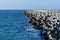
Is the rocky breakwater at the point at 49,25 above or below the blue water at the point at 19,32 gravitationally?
above

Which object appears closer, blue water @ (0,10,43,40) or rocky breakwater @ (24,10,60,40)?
rocky breakwater @ (24,10,60,40)

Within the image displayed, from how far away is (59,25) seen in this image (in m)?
25.1

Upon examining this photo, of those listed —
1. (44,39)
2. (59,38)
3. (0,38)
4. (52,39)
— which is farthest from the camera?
(0,38)

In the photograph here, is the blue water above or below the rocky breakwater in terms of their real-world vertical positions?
below

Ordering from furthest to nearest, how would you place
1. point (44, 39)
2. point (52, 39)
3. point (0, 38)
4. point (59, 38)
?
point (0, 38) < point (44, 39) < point (52, 39) < point (59, 38)

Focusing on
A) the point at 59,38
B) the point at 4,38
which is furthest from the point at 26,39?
the point at 59,38

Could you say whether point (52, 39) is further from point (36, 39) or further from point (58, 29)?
point (36, 39)

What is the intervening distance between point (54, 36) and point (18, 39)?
5414 mm

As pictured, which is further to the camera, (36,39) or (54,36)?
(36,39)

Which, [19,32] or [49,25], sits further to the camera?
[19,32]

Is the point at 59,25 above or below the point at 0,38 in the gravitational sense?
above

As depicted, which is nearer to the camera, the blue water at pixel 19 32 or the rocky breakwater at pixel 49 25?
the rocky breakwater at pixel 49 25

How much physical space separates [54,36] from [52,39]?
13.3 inches

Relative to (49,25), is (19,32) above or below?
below
